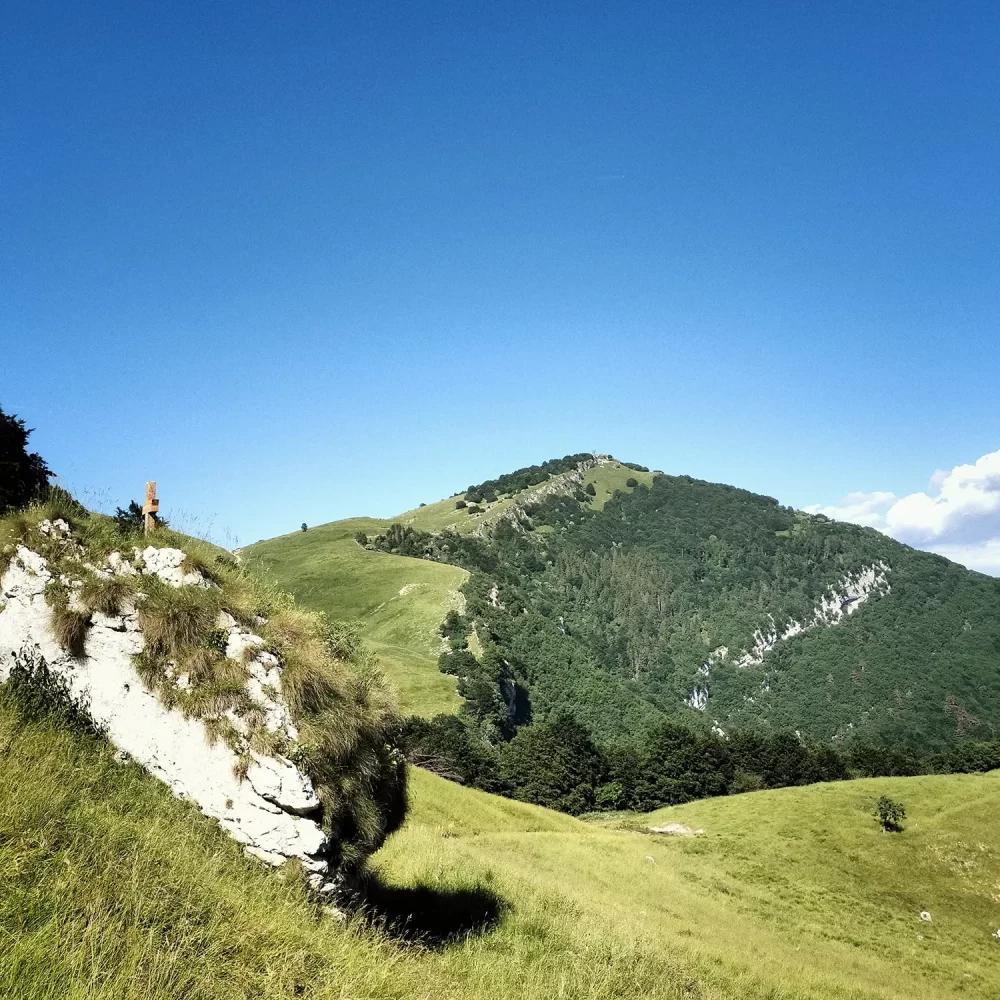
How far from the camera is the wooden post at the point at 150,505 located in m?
10.9

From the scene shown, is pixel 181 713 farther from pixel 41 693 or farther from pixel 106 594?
pixel 106 594

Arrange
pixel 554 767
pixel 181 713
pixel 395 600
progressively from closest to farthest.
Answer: pixel 181 713 → pixel 554 767 → pixel 395 600

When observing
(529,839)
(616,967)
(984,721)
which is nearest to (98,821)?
(616,967)

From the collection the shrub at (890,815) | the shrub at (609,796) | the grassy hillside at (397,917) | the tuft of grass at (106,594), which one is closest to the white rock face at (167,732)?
the tuft of grass at (106,594)

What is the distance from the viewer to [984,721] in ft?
610

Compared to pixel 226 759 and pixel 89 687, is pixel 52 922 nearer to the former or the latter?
pixel 226 759

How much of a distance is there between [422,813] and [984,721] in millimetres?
214626

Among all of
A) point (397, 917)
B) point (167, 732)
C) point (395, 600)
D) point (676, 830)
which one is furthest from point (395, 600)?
point (167, 732)

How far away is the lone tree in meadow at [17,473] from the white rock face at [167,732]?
2.47m

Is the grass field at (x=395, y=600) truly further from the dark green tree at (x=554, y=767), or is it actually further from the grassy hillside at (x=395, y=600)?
the dark green tree at (x=554, y=767)

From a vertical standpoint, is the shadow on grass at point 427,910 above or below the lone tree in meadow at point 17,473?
below

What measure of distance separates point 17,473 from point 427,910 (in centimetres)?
1330

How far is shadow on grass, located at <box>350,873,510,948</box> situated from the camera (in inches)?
391

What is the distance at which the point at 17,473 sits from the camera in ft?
47.1
